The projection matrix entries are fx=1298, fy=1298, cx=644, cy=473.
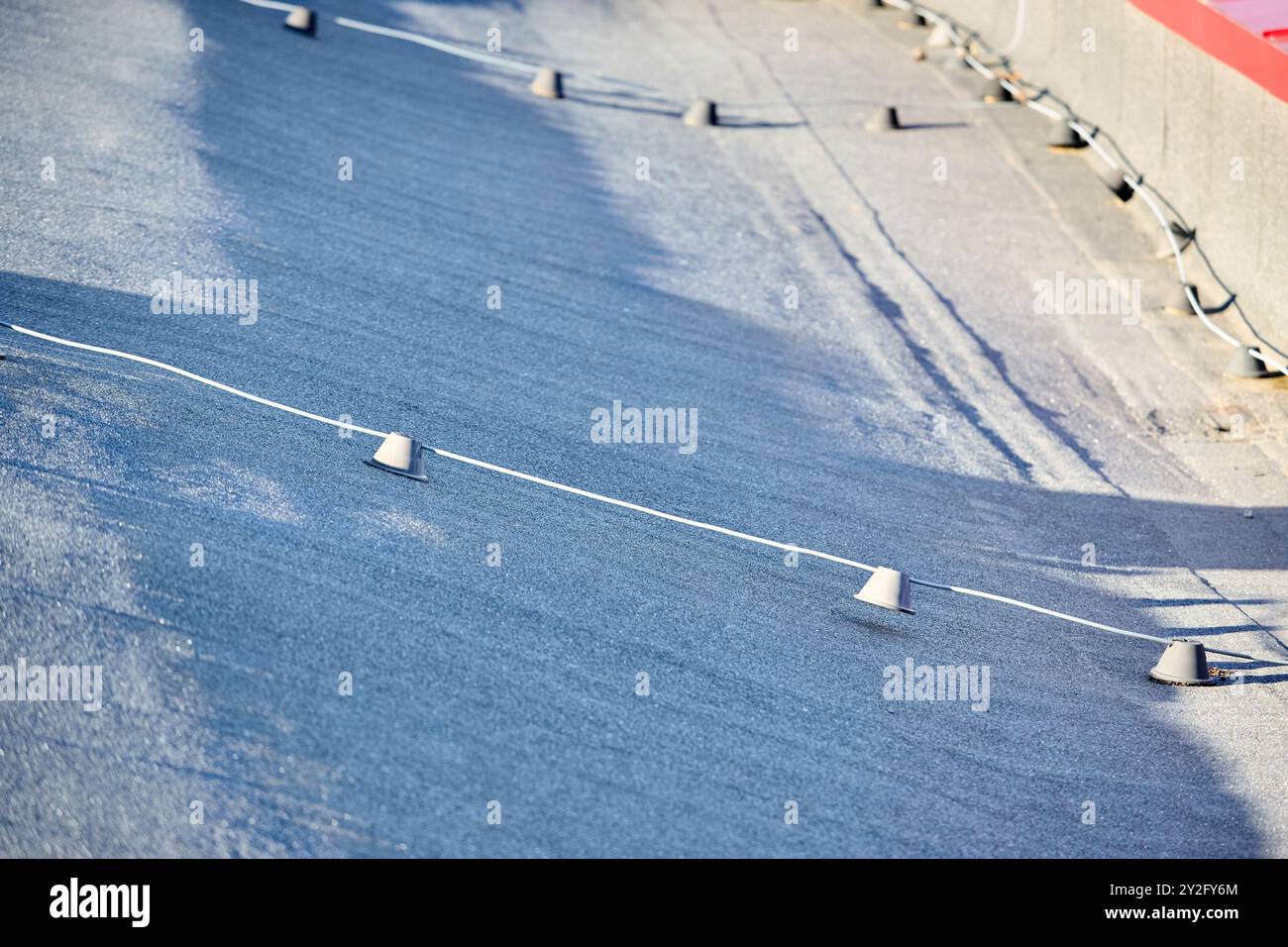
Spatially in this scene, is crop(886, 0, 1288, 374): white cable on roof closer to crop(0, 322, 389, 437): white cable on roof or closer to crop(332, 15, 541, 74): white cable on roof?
crop(332, 15, 541, 74): white cable on roof

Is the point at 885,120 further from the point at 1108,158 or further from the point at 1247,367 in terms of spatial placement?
the point at 1247,367

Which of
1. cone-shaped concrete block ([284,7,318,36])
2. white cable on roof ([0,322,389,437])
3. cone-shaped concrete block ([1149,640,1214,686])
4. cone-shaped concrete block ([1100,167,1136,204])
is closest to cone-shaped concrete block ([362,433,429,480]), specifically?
white cable on roof ([0,322,389,437])

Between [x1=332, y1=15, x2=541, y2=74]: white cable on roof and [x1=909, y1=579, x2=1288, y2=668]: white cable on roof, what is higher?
[x1=332, y1=15, x2=541, y2=74]: white cable on roof

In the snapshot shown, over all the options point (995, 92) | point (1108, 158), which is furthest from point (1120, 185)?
point (995, 92)

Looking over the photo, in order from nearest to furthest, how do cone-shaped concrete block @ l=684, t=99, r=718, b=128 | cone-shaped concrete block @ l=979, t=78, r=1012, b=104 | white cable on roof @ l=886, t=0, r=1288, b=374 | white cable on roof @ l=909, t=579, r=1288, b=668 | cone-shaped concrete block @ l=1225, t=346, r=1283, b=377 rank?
white cable on roof @ l=909, t=579, r=1288, b=668, cone-shaped concrete block @ l=1225, t=346, r=1283, b=377, white cable on roof @ l=886, t=0, r=1288, b=374, cone-shaped concrete block @ l=684, t=99, r=718, b=128, cone-shaped concrete block @ l=979, t=78, r=1012, b=104

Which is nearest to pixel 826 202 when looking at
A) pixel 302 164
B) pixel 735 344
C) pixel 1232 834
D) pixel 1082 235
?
pixel 1082 235
